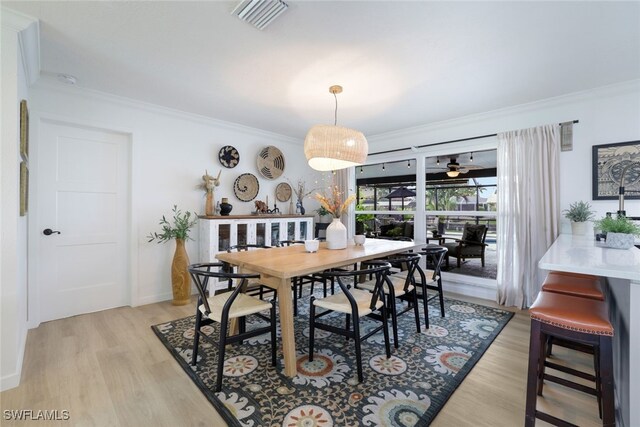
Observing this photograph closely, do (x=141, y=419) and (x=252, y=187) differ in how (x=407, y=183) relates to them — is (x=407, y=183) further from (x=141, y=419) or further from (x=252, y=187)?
(x=141, y=419)

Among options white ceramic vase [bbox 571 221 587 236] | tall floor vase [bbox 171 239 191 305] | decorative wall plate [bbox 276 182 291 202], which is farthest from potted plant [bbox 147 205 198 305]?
white ceramic vase [bbox 571 221 587 236]

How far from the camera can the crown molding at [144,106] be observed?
9.26 ft

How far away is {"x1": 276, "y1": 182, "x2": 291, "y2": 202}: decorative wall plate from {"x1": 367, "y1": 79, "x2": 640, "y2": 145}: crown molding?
184 cm

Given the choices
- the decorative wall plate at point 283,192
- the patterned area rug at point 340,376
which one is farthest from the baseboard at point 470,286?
the decorative wall plate at point 283,192

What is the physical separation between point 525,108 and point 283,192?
3573 mm

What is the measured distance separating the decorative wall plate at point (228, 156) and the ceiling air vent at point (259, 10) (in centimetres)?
243

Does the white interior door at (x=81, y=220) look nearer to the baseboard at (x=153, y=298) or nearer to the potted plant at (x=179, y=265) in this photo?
the baseboard at (x=153, y=298)

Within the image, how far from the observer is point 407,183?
15.2 feet

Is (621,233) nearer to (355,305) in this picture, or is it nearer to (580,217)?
(580,217)

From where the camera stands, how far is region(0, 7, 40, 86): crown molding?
1.82 meters

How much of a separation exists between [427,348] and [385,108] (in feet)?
8.82

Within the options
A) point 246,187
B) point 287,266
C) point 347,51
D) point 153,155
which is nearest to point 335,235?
point 287,266

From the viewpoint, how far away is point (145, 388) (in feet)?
6.05

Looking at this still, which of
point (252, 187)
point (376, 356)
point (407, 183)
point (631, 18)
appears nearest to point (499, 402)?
point (376, 356)
